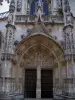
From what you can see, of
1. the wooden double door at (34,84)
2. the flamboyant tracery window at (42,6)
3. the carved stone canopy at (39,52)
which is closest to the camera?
the carved stone canopy at (39,52)

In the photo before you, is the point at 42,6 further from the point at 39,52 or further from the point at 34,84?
the point at 34,84

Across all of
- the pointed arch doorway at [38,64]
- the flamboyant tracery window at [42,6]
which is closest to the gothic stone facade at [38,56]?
the pointed arch doorway at [38,64]

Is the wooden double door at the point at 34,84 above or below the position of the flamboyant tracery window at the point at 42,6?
below

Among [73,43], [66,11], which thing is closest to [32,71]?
[73,43]

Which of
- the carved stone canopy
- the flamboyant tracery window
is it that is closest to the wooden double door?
the carved stone canopy

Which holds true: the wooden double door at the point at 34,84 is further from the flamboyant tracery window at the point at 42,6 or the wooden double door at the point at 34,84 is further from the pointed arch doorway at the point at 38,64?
the flamboyant tracery window at the point at 42,6

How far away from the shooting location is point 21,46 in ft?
36.6

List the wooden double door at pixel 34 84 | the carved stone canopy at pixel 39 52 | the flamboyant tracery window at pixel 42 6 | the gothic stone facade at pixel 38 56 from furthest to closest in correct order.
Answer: the flamboyant tracery window at pixel 42 6
the wooden double door at pixel 34 84
the carved stone canopy at pixel 39 52
the gothic stone facade at pixel 38 56

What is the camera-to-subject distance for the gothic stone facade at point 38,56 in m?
10.2

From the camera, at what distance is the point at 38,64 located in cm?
Answer: 1162

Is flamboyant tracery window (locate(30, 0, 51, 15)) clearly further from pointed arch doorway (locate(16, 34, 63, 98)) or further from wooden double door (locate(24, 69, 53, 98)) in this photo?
wooden double door (locate(24, 69, 53, 98))

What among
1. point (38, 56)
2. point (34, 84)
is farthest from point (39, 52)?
point (34, 84)

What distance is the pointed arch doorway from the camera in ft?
36.5

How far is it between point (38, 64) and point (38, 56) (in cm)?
67
